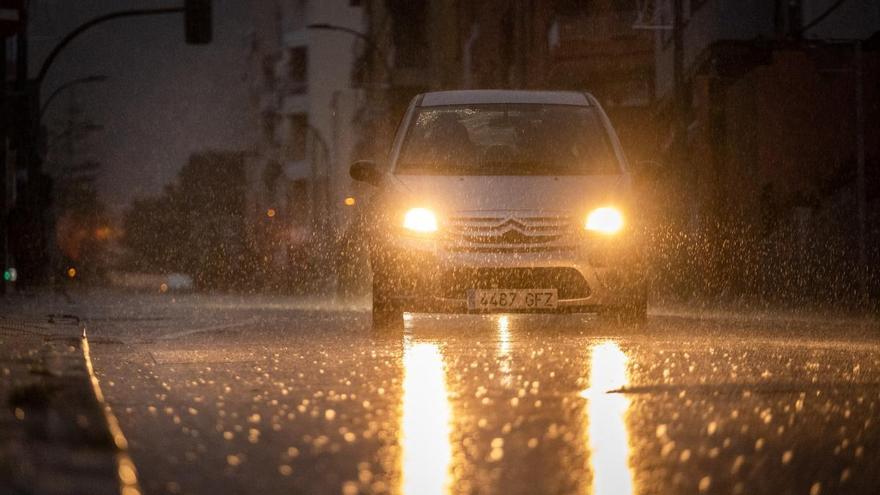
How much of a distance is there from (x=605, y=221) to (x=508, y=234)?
0.83m

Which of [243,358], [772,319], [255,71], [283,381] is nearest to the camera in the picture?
[283,381]

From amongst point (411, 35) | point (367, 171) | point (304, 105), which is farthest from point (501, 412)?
point (304, 105)

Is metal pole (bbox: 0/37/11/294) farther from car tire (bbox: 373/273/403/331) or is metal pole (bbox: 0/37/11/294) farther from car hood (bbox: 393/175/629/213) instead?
car hood (bbox: 393/175/629/213)

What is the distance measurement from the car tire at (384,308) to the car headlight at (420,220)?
18.9 inches

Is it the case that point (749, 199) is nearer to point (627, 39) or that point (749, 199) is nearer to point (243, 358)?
point (627, 39)

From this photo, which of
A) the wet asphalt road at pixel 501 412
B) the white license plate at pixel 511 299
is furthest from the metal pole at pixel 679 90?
the white license plate at pixel 511 299

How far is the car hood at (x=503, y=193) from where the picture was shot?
44.1 ft

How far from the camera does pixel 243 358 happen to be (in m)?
A: 10.9

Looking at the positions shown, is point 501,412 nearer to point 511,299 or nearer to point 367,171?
point 511,299

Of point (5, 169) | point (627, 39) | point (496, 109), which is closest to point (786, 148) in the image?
point (627, 39)

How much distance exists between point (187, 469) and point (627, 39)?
4260cm

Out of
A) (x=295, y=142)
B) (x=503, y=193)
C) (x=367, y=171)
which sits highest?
(x=295, y=142)

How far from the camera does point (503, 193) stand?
44.3 feet

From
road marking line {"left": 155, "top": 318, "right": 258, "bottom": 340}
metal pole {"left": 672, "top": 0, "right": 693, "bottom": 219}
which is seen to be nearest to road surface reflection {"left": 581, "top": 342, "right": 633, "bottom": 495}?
road marking line {"left": 155, "top": 318, "right": 258, "bottom": 340}
